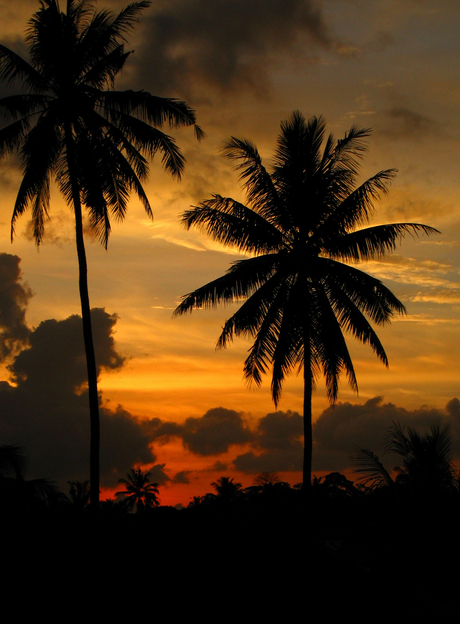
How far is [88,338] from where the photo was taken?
19.4 m

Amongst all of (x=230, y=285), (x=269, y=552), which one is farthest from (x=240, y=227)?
(x=269, y=552)

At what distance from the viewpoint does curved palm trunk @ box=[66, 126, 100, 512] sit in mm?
18047

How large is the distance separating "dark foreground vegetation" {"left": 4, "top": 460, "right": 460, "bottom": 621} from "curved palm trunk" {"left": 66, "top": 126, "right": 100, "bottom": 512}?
1.48 meters

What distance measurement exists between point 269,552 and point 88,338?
862 cm

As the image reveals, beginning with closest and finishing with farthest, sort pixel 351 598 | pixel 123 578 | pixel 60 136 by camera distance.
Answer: pixel 351 598 < pixel 123 578 < pixel 60 136

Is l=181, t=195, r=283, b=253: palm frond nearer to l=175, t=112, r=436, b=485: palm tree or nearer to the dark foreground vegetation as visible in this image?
l=175, t=112, r=436, b=485: palm tree

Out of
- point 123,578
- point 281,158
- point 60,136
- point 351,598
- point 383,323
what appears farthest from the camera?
point 281,158

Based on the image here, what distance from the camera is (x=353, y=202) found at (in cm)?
2145

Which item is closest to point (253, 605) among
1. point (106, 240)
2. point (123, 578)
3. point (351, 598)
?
point (351, 598)

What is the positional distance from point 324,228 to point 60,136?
9.55 meters

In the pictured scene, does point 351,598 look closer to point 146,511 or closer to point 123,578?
point 123,578

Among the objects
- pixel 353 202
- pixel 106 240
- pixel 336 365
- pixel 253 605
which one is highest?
pixel 353 202

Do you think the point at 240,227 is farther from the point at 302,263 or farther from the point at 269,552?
the point at 269,552

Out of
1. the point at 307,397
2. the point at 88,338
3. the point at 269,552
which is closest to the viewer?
the point at 269,552
